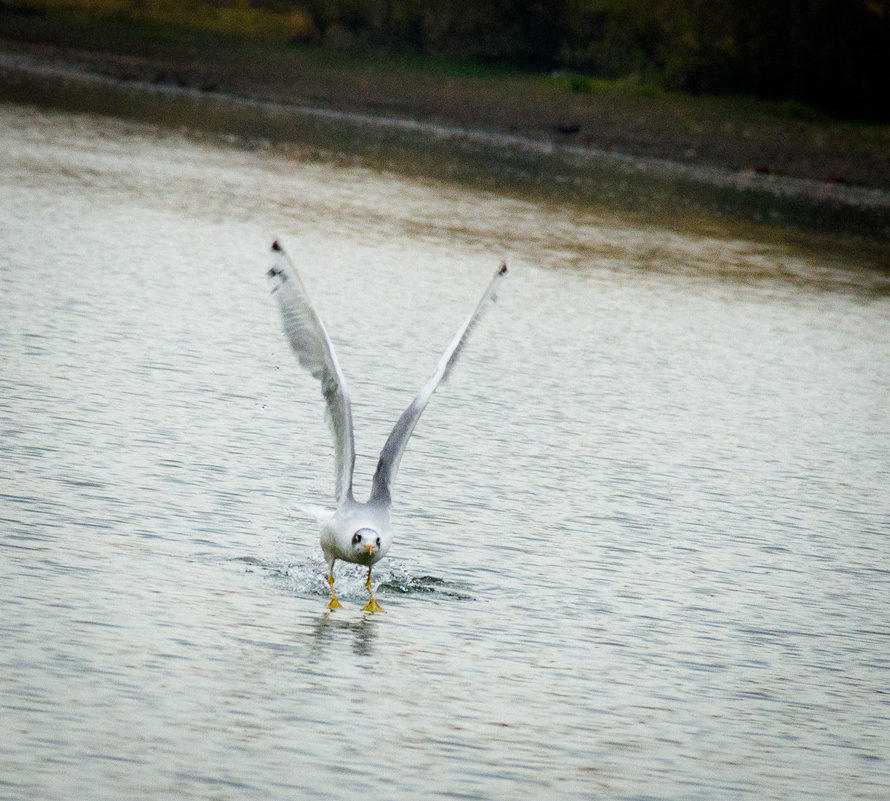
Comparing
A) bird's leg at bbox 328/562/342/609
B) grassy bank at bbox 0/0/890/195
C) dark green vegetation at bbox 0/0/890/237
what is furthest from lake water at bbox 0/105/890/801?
grassy bank at bbox 0/0/890/195

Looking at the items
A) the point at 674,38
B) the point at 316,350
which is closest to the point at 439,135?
the point at 674,38

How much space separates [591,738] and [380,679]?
1.22 metres

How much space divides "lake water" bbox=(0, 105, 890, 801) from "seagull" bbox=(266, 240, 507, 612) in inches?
23.3

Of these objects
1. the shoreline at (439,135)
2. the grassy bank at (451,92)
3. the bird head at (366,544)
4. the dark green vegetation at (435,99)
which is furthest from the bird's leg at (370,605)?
the grassy bank at (451,92)

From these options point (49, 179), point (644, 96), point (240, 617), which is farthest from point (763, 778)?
point (644, 96)

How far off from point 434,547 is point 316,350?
2765mm

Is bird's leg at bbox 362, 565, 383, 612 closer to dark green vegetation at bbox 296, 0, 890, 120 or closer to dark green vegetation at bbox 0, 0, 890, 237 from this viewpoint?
dark green vegetation at bbox 0, 0, 890, 237

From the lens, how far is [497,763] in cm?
827

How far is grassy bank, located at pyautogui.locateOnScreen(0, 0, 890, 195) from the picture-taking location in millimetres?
58000

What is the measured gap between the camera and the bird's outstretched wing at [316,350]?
9.02 metres

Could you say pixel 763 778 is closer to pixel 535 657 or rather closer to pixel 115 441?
pixel 535 657

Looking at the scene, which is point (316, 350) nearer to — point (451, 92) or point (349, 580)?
point (349, 580)

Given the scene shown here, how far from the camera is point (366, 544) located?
31.2ft

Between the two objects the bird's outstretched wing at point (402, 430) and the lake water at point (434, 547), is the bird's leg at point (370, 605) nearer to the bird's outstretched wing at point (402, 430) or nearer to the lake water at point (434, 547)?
the lake water at point (434, 547)
